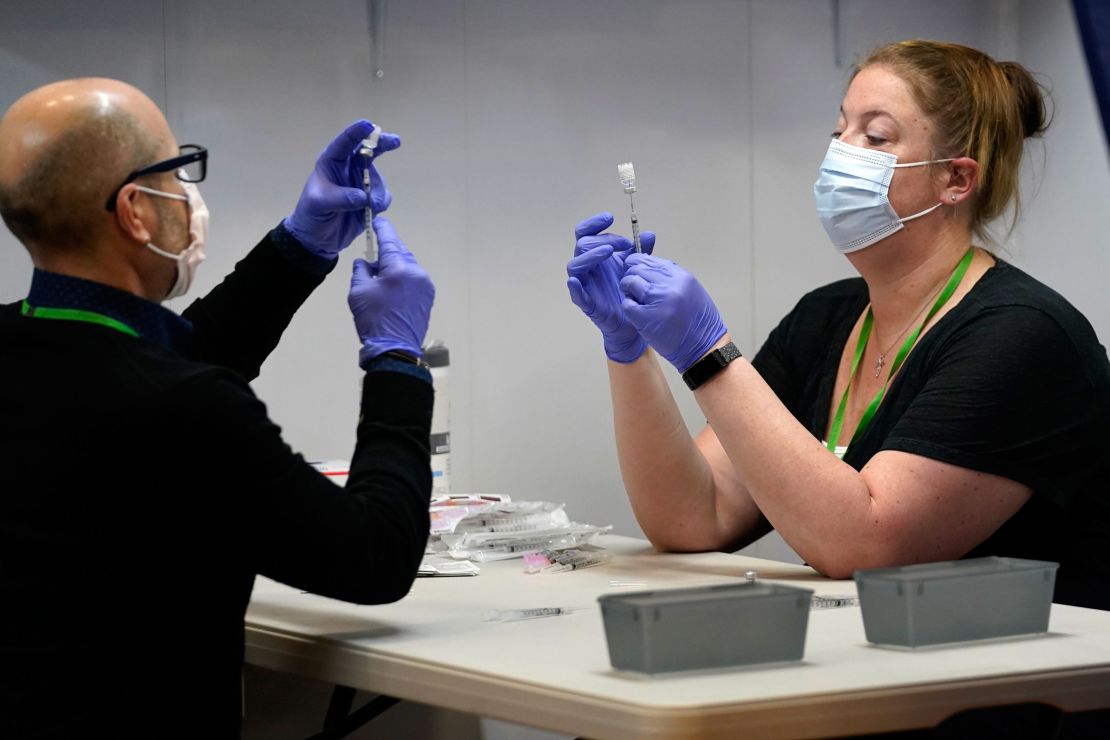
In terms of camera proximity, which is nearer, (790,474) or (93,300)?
(93,300)

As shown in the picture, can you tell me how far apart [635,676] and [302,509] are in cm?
34

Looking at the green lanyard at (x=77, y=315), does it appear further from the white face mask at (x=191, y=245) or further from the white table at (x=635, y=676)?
the white table at (x=635, y=676)

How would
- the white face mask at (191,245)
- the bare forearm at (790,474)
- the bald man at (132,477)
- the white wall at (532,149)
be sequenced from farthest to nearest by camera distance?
the white wall at (532,149) → the bare forearm at (790,474) → the white face mask at (191,245) → the bald man at (132,477)

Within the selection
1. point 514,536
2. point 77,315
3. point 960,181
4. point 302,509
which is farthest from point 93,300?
point 960,181

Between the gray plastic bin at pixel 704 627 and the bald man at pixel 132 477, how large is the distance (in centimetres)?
27

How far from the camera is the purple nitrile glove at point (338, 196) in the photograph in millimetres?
1600

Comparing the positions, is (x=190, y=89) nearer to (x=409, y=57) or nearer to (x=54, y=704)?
(x=409, y=57)

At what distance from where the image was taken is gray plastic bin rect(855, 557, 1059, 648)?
1.15 metres

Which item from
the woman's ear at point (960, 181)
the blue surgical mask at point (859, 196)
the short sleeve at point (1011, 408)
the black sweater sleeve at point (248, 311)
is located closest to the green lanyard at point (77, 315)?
the black sweater sleeve at point (248, 311)

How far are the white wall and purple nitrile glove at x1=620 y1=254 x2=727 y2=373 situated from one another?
4.84 feet

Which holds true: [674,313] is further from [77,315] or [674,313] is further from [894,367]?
[77,315]

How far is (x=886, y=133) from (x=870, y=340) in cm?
33

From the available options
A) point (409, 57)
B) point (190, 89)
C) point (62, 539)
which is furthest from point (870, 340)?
point (190, 89)

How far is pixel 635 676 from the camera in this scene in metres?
1.05
